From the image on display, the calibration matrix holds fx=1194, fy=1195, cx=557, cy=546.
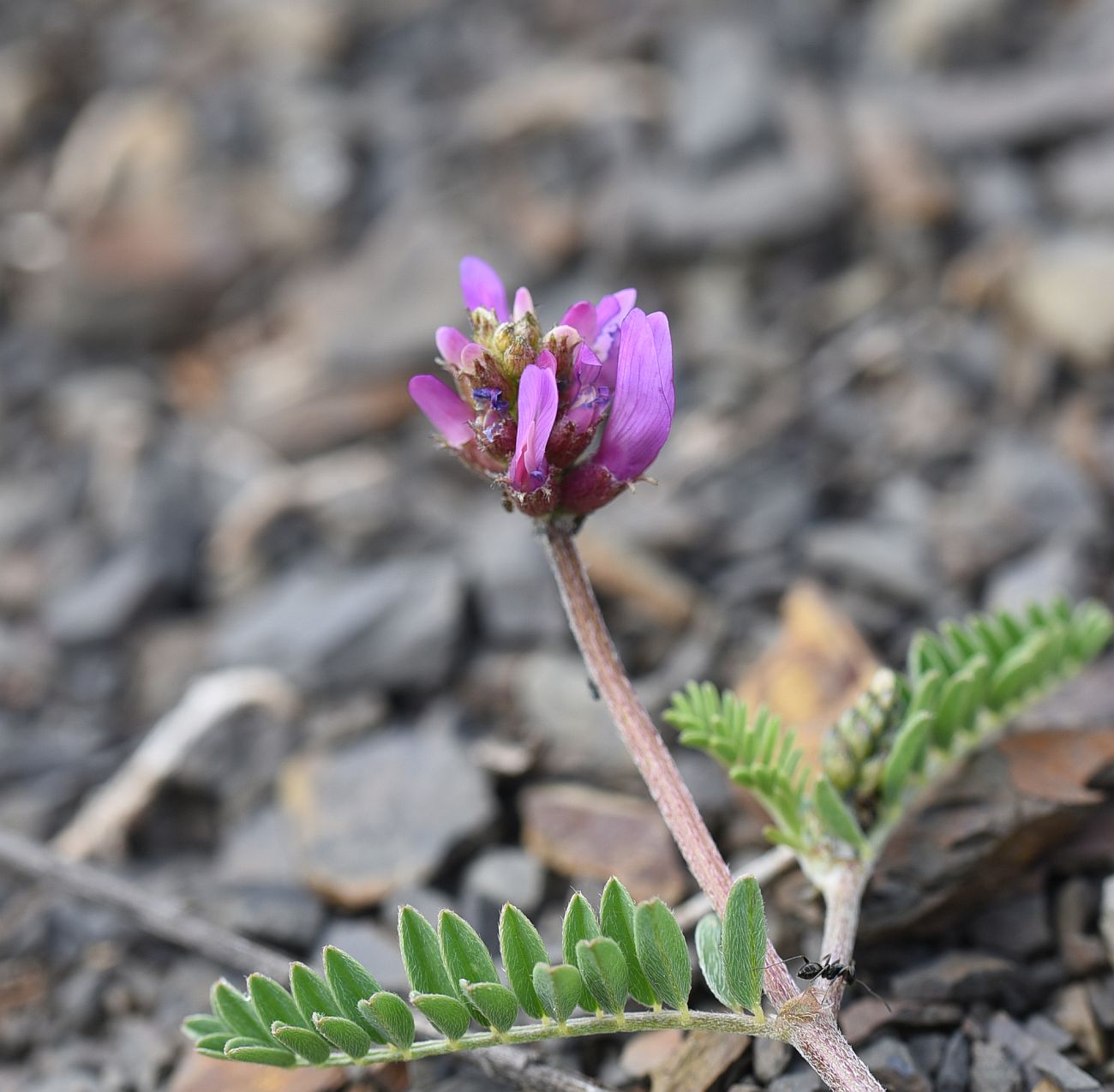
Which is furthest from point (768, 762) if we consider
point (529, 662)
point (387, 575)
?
point (387, 575)

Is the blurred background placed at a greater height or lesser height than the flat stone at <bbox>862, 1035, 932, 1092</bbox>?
greater

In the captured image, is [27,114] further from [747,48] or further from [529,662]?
[529,662]

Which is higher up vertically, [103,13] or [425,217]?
[103,13]

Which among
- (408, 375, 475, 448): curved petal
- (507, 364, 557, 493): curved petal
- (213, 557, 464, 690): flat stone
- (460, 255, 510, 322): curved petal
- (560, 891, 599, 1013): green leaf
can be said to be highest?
(460, 255, 510, 322): curved petal

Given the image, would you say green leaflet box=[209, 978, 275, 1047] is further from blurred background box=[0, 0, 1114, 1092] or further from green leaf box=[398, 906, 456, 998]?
blurred background box=[0, 0, 1114, 1092]

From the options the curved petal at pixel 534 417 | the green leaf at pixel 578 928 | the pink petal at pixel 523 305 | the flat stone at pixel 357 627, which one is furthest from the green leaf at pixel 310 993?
the flat stone at pixel 357 627

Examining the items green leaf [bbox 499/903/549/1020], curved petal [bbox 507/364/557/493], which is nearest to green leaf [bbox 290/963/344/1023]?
green leaf [bbox 499/903/549/1020]

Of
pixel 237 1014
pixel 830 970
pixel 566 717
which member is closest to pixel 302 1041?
pixel 237 1014
